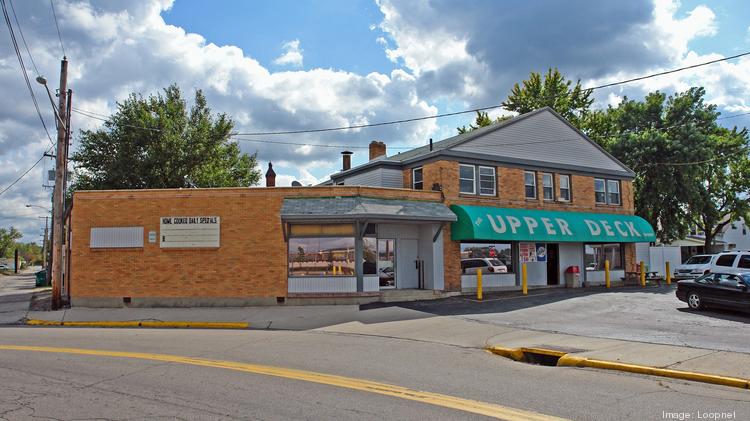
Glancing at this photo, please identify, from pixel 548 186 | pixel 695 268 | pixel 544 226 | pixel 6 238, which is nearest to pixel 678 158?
pixel 695 268

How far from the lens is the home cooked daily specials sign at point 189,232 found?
1878 centimetres

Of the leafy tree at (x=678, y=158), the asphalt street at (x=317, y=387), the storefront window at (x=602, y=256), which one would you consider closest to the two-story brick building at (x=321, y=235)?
the storefront window at (x=602, y=256)

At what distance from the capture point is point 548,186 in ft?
79.9

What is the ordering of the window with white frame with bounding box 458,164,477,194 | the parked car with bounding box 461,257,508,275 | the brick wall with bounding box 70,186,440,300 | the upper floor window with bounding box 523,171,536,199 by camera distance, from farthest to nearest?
the upper floor window with bounding box 523,171,536,199 → the window with white frame with bounding box 458,164,477,194 → the parked car with bounding box 461,257,508,275 → the brick wall with bounding box 70,186,440,300

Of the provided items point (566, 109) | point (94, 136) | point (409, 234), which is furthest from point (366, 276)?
point (566, 109)

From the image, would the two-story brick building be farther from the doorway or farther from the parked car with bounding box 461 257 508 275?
the doorway

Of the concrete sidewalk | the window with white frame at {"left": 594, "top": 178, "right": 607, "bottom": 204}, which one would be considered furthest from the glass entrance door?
the window with white frame at {"left": 594, "top": 178, "right": 607, "bottom": 204}

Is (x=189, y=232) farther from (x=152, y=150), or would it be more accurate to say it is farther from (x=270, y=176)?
(x=152, y=150)

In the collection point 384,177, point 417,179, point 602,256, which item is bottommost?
point 602,256

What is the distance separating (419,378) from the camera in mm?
8117

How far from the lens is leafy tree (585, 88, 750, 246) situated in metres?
32.8

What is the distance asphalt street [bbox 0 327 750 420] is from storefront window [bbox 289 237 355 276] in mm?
7547

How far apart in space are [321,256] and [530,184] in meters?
10.7

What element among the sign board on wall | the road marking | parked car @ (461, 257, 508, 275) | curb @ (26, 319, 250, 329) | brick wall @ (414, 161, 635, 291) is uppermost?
brick wall @ (414, 161, 635, 291)
